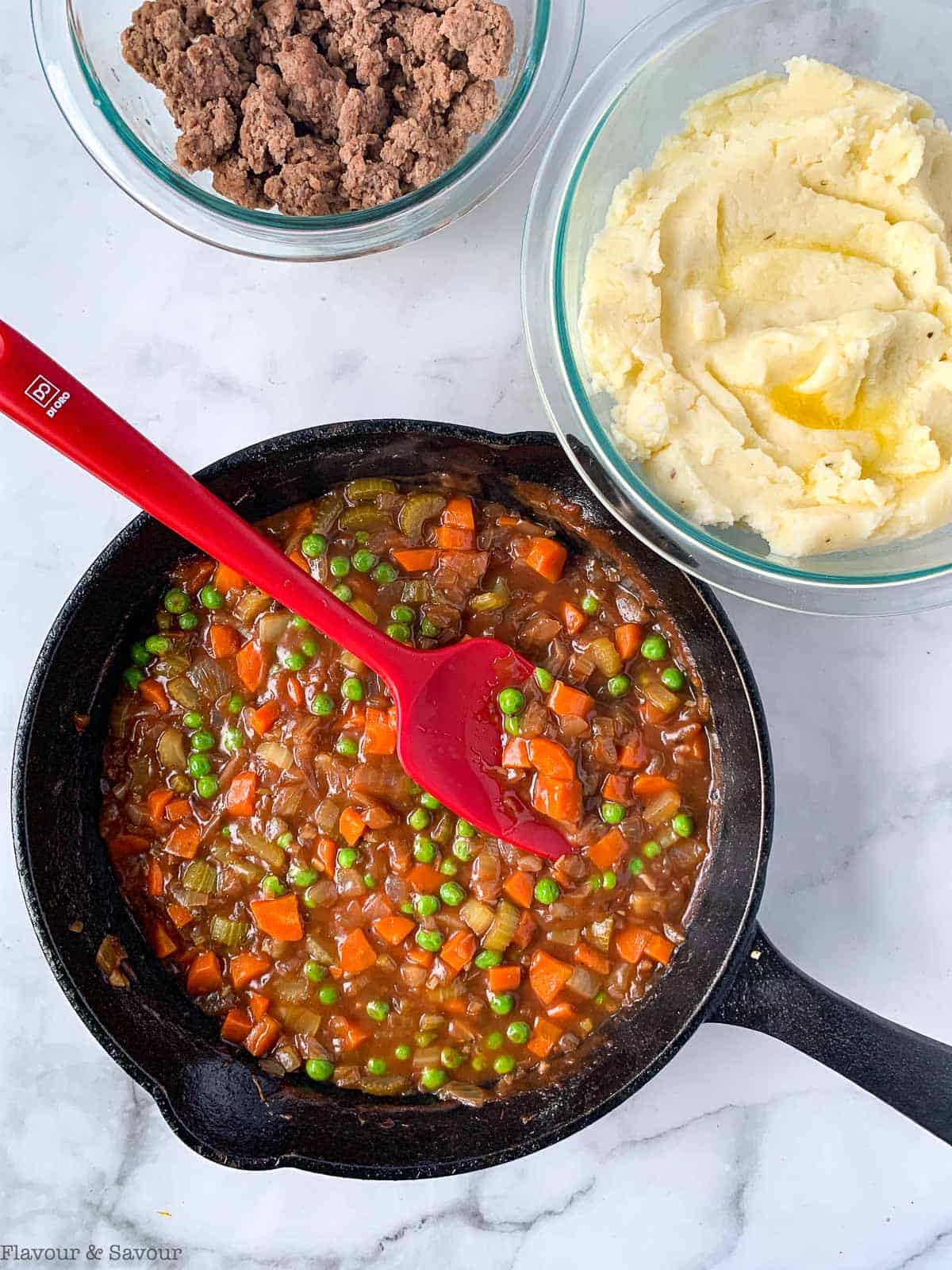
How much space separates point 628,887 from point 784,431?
143 cm

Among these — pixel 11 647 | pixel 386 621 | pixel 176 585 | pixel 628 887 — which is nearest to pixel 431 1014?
pixel 628 887

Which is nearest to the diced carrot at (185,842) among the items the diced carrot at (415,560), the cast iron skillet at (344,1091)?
the cast iron skillet at (344,1091)

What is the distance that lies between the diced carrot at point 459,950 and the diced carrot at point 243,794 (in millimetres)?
712

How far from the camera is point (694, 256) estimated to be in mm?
2721

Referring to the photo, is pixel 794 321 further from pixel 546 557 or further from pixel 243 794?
pixel 243 794

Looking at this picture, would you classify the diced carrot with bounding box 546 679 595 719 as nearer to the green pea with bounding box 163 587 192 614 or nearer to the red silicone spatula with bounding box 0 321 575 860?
the red silicone spatula with bounding box 0 321 575 860

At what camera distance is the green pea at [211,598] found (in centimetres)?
322

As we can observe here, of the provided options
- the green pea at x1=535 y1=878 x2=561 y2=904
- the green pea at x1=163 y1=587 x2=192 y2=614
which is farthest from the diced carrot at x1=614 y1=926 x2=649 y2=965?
the green pea at x1=163 y1=587 x2=192 y2=614

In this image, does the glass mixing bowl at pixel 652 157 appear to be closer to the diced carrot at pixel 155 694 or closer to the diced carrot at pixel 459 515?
the diced carrot at pixel 459 515

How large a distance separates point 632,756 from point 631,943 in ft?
1.88

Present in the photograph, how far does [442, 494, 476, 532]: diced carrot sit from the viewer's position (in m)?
3.25

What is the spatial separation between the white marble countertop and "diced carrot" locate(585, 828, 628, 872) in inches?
23.4

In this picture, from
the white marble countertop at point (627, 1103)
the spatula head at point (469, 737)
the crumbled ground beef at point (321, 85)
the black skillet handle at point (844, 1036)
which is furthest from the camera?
the white marble countertop at point (627, 1103)

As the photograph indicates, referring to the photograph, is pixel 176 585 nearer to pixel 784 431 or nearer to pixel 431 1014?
pixel 431 1014
